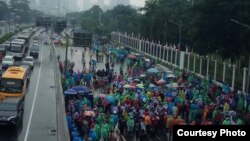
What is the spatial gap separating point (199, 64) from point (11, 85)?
2031 cm

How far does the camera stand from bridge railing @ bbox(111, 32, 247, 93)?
36600 millimetres

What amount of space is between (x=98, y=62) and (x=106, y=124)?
39.7 meters

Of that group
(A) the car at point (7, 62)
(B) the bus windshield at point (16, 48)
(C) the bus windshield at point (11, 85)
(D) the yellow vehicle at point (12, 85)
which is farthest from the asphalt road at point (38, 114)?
(B) the bus windshield at point (16, 48)

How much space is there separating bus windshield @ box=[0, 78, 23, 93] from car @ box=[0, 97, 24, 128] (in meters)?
6.03

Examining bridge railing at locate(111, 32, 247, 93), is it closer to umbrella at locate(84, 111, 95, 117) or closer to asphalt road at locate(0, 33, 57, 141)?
asphalt road at locate(0, 33, 57, 141)

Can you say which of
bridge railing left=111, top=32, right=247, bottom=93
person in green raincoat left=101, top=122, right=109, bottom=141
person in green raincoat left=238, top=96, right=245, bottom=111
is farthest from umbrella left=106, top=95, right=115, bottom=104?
bridge railing left=111, top=32, right=247, bottom=93

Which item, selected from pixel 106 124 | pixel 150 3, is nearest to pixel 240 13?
pixel 106 124

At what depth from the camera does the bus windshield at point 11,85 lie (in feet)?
99.5

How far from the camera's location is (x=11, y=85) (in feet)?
101

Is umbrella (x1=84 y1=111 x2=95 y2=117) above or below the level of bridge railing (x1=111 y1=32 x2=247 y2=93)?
above

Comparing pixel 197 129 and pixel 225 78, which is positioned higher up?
pixel 197 129

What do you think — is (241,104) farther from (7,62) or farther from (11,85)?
(7,62)

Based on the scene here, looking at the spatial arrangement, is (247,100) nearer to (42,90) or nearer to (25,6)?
(42,90)

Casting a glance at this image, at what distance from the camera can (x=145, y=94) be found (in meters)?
27.2
